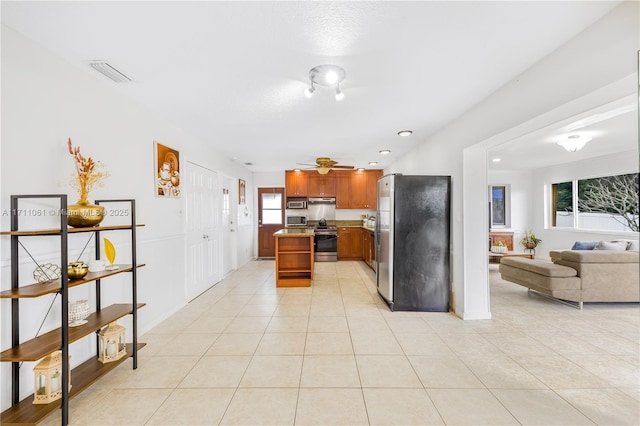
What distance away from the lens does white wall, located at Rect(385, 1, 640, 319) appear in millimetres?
1560

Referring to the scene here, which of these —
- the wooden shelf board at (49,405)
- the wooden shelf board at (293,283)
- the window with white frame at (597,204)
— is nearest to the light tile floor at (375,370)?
the wooden shelf board at (49,405)

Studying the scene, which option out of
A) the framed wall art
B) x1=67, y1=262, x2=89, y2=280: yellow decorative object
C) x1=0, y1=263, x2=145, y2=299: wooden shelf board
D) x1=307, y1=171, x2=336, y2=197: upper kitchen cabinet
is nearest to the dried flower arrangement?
x1=67, y1=262, x2=89, y2=280: yellow decorative object

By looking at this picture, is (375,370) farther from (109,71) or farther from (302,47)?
(109,71)

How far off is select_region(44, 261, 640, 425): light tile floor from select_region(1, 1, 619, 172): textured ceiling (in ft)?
7.96

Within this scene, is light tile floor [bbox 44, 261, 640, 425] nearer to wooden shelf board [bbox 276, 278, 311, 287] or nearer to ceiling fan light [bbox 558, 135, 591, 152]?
wooden shelf board [bbox 276, 278, 311, 287]

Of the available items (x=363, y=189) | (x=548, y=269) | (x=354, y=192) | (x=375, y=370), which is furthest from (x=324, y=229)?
(x=375, y=370)

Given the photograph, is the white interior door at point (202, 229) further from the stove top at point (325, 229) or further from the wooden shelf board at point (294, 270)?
the stove top at point (325, 229)

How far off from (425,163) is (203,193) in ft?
12.1

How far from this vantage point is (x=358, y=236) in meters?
7.19

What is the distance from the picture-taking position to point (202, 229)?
4.46m

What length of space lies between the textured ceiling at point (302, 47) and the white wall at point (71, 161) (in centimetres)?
19

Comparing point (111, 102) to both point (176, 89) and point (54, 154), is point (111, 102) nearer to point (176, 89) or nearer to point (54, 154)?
point (176, 89)

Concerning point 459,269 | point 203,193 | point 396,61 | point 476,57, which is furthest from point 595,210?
point 203,193

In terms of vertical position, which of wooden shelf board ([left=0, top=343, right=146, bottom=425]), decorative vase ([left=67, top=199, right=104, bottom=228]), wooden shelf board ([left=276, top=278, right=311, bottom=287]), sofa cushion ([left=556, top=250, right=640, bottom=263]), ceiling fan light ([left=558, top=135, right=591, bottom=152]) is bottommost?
wooden shelf board ([left=276, top=278, right=311, bottom=287])
